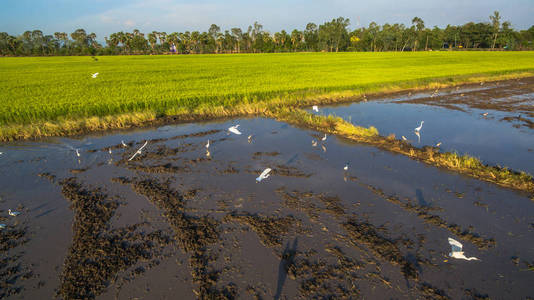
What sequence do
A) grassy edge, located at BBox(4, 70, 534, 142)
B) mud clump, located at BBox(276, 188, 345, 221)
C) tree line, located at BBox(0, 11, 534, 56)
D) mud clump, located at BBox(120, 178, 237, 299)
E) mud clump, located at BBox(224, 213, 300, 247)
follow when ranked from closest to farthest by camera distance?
mud clump, located at BBox(120, 178, 237, 299)
mud clump, located at BBox(224, 213, 300, 247)
mud clump, located at BBox(276, 188, 345, 221)
grassy edge, located at BBox(4, 70, 534, 142)
tree line, located at BBox(0, 11, 534, 56)

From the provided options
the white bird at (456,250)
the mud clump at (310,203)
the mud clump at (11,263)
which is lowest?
the mud clump at (11,263)

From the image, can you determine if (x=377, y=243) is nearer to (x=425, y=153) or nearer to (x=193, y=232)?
(x=193, y=232)

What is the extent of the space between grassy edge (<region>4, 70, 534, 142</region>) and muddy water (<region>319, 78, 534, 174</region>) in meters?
1.25

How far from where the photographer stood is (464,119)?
437 inches

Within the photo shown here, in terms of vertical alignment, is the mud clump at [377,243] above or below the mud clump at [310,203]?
below

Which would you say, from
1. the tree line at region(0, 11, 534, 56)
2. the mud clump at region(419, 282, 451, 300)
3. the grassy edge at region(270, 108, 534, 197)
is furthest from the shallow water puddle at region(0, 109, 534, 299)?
the tree line at region(0, 11, 534, 56)

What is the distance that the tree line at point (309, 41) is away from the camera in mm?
79850

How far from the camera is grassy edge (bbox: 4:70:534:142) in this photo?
8.91 m

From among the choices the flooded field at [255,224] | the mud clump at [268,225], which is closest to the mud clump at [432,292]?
the flooded field at [255,224]

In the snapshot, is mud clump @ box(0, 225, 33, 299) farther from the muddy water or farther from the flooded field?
the muddy water

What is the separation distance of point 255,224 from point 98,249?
2.34 metres

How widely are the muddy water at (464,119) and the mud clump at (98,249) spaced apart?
8.09 m

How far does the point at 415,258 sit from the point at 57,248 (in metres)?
5.21

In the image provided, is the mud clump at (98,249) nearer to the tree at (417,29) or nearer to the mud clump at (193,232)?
the mud clump at (193,232)
